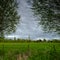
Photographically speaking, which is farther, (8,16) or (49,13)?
(8,16)

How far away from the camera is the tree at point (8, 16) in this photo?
75.2 feet

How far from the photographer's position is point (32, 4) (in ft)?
47.7

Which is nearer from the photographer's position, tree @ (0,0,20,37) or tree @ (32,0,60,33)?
tree @ (32,0,60,33)

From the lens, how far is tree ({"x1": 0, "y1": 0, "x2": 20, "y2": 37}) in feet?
75.2

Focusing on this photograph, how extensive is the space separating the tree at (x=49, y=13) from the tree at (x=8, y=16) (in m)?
8.47

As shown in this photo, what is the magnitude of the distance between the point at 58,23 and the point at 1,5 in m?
10.5

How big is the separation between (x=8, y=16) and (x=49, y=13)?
10380 mm

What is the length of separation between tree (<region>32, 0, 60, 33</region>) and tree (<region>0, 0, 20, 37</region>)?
847 cm

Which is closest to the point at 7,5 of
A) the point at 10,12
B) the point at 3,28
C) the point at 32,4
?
the point at 10,12

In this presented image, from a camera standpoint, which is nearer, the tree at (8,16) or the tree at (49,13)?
the tree at (49,13)

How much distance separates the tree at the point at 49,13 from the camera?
46.5 feet

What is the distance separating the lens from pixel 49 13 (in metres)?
14.2

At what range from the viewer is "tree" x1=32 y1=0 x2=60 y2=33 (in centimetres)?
1417

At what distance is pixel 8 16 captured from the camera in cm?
2403
